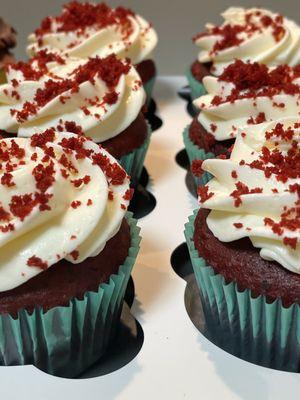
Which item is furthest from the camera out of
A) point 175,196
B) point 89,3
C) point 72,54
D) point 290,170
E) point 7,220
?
point 89,3

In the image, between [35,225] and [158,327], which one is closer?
[35,225]

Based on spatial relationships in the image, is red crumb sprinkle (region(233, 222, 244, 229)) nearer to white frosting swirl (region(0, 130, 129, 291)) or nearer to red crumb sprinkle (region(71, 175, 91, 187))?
white frosting swirl (region(0, 130, 129, 291))

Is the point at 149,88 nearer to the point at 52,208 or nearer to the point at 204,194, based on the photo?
the point at 204,194

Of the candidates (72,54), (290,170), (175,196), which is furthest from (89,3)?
(290,170)

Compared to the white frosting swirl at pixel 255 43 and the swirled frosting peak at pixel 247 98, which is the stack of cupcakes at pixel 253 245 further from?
the white frosting swirl at pixel 255 43

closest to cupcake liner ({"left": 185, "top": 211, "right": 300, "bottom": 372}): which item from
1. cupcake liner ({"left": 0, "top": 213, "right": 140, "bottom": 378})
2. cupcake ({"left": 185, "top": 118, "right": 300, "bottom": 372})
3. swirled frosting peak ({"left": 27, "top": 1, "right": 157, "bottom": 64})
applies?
cupcake ({"left": 185, "top": 118, "right": 300, "bottom": 372})

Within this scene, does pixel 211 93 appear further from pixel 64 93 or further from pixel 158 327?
pixel 158 327

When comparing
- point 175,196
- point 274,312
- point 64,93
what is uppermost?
point 64,93

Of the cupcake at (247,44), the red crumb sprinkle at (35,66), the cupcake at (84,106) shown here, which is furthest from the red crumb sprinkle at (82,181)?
the cupcake at (247,44)
